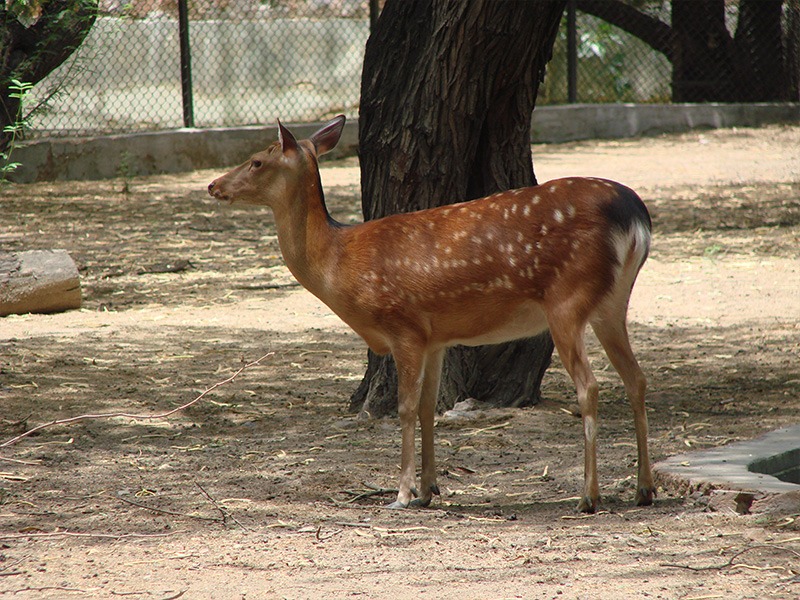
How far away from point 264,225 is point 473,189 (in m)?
5.73

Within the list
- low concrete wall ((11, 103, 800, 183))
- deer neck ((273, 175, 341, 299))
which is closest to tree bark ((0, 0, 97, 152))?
deer neck ((273, 175, 341, 299))

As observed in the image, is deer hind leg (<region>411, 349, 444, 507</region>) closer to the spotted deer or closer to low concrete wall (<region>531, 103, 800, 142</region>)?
the spotted deer

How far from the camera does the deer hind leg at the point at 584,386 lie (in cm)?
448

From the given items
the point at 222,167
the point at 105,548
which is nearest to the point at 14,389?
the point at 105,548

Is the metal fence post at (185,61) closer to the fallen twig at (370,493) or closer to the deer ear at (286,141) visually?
the deer ear at (286,141)

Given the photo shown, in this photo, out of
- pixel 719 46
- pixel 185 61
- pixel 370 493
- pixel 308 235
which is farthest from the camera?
pixel 719 46

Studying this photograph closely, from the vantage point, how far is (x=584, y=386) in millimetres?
4516

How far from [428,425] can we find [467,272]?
697 millimetres

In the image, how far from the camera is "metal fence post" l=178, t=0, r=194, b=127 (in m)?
14.7

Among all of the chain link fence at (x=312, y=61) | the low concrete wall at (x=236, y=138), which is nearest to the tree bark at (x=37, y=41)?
the low concrete wall at (x=236, y=138)

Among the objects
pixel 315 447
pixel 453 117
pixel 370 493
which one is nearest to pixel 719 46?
pixel 453 117

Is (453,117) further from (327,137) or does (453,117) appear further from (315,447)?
(315,447)

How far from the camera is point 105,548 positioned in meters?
4.01

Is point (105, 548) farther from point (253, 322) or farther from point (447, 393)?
point (253, 322)
